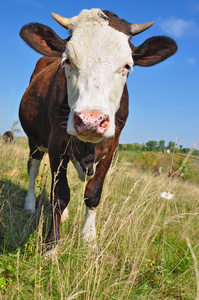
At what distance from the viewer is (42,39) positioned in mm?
3449

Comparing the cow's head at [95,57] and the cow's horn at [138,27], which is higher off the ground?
the cow's horn at [138,27]

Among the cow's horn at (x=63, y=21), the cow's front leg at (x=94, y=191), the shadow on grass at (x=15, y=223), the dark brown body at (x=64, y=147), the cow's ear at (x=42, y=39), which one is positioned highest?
the cow's horn at (x=63, y=21)

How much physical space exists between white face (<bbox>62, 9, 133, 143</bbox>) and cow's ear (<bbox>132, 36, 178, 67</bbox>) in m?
0.53

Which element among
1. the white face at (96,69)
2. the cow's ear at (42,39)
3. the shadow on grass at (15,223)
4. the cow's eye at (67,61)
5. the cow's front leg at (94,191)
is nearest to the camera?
the white face at (96,69)

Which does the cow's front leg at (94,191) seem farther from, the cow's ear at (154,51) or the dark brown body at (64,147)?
the cow's ear at (154,51)

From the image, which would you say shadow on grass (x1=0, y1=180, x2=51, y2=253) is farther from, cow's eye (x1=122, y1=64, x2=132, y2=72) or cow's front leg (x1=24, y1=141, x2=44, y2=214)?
cow's eye (x1=122, y1=64, x2=132, y2=72)

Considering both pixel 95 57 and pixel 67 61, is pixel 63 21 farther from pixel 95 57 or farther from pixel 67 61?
pixel 95 57

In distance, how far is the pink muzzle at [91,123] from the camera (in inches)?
85.1

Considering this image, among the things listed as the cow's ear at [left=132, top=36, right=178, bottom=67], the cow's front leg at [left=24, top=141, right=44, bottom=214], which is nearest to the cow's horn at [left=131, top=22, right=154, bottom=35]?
the cow's ear at [left=132, top=36, right=178, bottom=67]

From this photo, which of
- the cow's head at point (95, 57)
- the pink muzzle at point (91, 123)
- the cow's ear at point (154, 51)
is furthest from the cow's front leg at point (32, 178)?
the pink muzzle at point (91, 123)

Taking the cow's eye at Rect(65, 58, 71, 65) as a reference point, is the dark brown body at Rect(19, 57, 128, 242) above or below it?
below

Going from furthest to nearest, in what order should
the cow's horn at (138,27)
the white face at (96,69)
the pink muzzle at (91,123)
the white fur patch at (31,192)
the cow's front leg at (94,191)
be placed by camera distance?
1. the white fur patch at (31,192)
2. the cow's front leg at (94,191)
3. the cow's horn at (138,27)
4. the white face at (96,69)
5. the pink muzzle at (91,123)

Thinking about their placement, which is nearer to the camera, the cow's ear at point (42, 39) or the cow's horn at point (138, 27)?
the cow's horn at point (138, 27)

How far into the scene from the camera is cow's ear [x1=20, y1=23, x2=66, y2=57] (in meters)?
3.33
